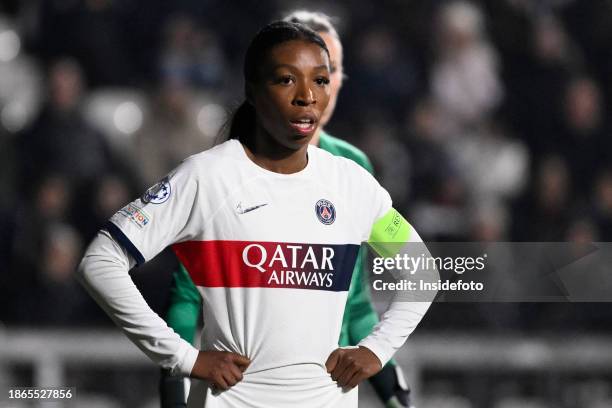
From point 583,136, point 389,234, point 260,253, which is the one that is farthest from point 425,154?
point 260,253

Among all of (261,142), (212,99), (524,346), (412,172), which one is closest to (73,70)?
(212,99)

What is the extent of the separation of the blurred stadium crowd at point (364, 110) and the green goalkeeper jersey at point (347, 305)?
3.42 meters

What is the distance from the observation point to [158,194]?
3330 mm

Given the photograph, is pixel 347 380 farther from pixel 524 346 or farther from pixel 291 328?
pixel 524 346

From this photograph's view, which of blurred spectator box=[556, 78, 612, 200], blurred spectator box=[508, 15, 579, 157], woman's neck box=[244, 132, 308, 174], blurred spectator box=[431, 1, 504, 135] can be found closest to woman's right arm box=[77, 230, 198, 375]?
woman's neck box=[244, 132, 308, 174]

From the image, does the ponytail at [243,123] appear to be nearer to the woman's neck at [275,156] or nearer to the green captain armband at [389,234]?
the woman's neck at [275,156]

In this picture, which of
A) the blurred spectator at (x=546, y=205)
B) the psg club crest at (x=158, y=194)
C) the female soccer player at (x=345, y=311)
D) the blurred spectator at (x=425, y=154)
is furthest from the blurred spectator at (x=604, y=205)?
the psg club crest at (x=158, y=194)

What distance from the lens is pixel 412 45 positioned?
10.3 meters

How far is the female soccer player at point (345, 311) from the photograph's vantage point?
4258 mm

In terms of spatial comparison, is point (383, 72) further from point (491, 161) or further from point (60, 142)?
point (60, 142)

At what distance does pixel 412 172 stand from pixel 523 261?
2645 millimetres

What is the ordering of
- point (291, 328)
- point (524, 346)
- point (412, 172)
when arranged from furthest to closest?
point (412, 172) < point (524, 346) < point (291, 328)

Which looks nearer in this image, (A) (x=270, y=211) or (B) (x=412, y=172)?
(A) (x=270, y=211)

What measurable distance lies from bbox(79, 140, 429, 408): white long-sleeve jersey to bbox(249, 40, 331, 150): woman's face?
0.13 metres
